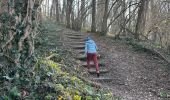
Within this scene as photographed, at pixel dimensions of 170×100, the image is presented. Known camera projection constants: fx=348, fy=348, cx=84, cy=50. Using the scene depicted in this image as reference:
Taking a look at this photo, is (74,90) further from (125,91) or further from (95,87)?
(125,91)

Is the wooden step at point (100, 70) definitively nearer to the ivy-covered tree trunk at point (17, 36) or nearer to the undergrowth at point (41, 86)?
the undergrowth at point (41, 86)

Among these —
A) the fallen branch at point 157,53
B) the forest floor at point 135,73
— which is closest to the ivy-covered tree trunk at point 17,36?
the forest floor at point 135,73

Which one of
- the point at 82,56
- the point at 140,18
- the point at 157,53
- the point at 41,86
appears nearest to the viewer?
the point at 41,86

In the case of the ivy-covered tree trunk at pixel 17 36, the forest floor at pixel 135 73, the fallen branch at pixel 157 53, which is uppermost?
the ivy-covered tree trunk at pixel 17 36

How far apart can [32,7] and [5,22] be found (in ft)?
3.06

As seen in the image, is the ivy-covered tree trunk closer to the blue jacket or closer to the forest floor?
the forest floor

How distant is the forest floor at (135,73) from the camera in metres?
12.6

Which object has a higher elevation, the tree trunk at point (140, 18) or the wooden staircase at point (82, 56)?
the tree trunk at point (140, 18)

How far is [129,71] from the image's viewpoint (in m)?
15.4

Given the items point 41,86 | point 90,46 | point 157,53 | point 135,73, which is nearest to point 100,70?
point 90,46

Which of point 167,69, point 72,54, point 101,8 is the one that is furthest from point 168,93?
point 101,8

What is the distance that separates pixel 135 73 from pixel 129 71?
0.30 meters

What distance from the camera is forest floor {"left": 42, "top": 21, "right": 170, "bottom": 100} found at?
1259cm

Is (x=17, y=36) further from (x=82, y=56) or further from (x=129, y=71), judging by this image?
(x=82, y=56)
